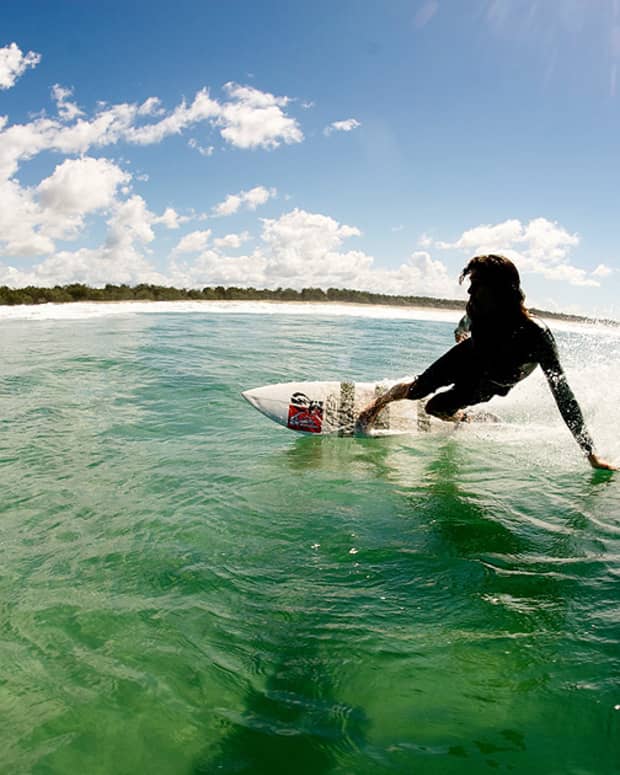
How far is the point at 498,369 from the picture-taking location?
581 centimetres

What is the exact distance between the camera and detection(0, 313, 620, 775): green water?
7.18 ft

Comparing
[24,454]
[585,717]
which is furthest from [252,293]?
[585,717]

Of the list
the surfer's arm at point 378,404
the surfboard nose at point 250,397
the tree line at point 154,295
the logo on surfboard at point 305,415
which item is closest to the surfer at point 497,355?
the surfer's arm at point 378,404

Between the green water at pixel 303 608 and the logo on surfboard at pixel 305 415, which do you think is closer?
the green water at pixel 303 608

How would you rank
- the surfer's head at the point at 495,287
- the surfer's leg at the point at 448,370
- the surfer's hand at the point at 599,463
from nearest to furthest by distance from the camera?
the surfer's head at the point at 495,287 < the surfer's hand at the point at 599,463 < the surfer's leg at the point at 448,370

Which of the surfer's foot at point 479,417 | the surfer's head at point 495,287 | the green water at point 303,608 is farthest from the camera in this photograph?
the surfer's foot at point 479,417

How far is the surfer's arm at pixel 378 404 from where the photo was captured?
699 cm

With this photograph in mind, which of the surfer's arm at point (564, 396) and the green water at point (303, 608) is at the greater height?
the surfer's arm at point (564, 396)

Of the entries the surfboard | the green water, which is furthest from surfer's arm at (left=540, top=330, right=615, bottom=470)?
the surfboard

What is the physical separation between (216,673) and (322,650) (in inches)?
23.1

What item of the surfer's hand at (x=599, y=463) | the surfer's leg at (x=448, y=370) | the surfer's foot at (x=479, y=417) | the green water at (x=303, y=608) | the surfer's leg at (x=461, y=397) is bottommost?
the green water at (x=303, y=608)

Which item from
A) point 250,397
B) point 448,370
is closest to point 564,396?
point 448,370

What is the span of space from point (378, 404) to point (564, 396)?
2.64 meters

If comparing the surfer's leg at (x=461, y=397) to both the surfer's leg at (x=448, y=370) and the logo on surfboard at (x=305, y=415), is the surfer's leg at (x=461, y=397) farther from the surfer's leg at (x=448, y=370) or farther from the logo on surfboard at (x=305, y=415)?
the logo on surfboard at (x=305, y=415)
